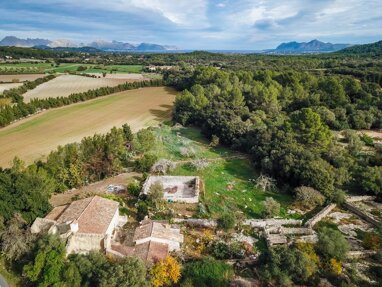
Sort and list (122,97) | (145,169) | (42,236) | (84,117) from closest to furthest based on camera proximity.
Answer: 1. (42,236)
2. (145,169)
3. (84,117)
4. (122,97)

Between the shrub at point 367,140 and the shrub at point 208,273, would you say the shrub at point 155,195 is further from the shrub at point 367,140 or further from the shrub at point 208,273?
the shrub at point 367,140

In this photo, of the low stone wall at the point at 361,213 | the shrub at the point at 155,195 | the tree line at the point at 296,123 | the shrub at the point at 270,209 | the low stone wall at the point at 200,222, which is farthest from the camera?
the tree line at the point at 296,123

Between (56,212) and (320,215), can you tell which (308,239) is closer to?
(320,215)

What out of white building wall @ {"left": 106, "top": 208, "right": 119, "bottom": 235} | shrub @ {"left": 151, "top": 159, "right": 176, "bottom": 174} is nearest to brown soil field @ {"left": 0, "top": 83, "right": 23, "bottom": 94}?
shrub @ {"left": 151, "top": 159, "right": 176, "bottom": 174}

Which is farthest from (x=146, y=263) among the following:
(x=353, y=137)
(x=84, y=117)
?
Result: (x=84, y=117)

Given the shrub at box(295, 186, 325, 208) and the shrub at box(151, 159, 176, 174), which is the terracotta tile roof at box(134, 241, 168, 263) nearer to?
the shrub at box(151, 159, 176, 174)

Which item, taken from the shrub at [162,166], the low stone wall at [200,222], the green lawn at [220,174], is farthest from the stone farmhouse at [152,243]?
the shrub at [162,166]

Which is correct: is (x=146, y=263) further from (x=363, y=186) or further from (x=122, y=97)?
(x=122, y=97)
